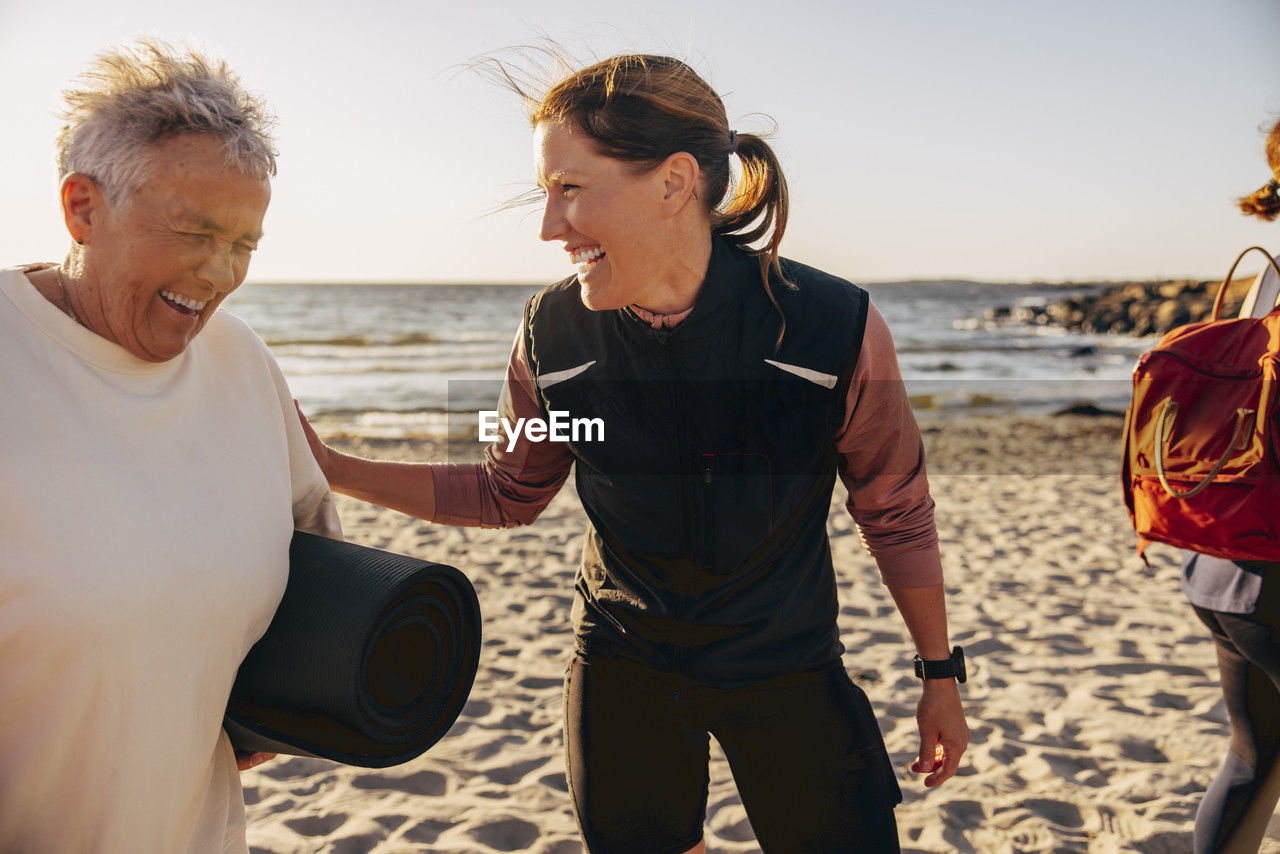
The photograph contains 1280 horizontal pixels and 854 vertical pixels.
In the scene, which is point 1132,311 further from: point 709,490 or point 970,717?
point 709,490

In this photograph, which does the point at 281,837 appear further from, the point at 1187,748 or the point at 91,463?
the point at 1187,748

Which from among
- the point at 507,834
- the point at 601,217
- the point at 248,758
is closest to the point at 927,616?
the point at 601,217

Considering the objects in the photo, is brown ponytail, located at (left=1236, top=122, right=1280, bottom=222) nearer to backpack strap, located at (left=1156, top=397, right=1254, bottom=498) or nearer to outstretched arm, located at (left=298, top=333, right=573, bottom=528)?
backpack strap, located at (left=1156, top=397, right=1254, bottom=498)

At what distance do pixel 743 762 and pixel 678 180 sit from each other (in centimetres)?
123

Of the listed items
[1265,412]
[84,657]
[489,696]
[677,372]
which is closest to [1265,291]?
[1265,412]

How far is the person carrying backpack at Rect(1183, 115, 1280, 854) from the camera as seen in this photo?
2277 mm

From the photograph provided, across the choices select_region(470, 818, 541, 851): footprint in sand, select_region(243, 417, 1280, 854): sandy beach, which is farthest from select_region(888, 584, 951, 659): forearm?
select_region(470, 818, 541, 851): footprint in sand

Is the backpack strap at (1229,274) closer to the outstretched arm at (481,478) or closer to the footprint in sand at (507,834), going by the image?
the outstretched arm at (481,478)

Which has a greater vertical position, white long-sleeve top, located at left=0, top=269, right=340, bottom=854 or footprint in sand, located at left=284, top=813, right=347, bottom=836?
white long-sleeve top, located at left=0, top=269, right=340, bottom=854

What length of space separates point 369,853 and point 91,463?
7.29 feet

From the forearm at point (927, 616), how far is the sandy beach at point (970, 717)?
4.79ft

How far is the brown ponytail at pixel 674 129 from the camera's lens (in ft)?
6.15

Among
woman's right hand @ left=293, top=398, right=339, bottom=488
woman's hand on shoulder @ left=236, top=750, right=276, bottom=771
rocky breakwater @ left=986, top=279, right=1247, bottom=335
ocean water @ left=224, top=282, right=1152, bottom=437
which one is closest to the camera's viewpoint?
woman's hand on shoulder @ left=236, top=750, right=276, bottom=771

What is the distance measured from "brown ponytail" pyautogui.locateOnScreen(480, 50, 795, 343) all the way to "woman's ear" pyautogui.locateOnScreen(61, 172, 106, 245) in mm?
872
